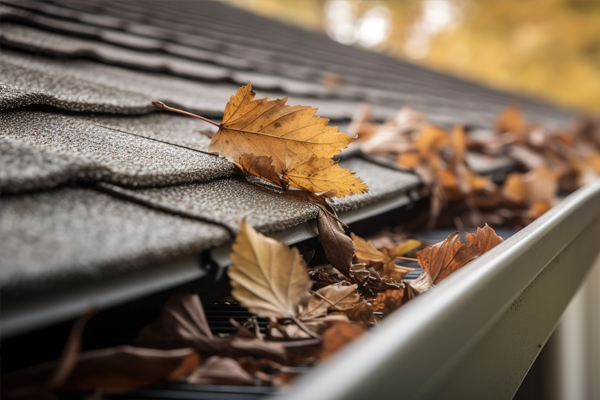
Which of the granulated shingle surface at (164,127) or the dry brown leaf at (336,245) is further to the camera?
the granulated shingle surface at (164,127)

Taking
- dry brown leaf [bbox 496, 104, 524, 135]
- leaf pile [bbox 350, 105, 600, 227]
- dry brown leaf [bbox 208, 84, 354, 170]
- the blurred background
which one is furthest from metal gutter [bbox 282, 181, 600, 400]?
the blurred background

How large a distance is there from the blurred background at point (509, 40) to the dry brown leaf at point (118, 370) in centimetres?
1056

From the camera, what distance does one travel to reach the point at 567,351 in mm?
2043

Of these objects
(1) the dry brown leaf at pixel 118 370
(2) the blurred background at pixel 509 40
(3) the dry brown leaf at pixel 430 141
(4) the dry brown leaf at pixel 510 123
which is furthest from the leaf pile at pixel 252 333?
(2) the blurred background at pixel 509 40

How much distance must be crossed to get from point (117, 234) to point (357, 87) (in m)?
2.48

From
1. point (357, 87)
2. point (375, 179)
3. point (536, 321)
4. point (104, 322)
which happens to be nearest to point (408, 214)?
point (375, 179)

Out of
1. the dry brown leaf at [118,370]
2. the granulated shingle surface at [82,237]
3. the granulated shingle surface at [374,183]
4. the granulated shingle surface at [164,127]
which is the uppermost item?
the granulated shingle surface at [164,127]

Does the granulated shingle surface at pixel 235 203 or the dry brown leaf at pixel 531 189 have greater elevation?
the dry brown leaf at pixel 531 189

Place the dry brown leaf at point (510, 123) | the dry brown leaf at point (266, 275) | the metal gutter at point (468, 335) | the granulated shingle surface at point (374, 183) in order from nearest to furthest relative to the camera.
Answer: the metal gutter at point (468, 335)
the dry brown leaf at point (266, 275)
the granulated shingle surface at point (374, 183)
the dry brown leaf at point (510, 123)

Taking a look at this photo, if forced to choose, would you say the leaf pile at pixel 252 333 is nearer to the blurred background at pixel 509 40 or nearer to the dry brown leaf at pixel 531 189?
the dry brown leaf at pixel 531 189

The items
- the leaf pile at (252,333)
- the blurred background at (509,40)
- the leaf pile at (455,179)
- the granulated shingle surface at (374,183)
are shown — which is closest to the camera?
the leaf pile at (252,333)

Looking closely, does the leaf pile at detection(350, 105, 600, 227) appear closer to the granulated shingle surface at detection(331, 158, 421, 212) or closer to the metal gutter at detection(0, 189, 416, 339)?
the granulated shingle surface at detection(331, 158, 421, 212)

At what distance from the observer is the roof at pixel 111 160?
429 millimetres

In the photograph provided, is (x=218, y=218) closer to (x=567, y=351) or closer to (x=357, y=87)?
(x=567, y=351)
